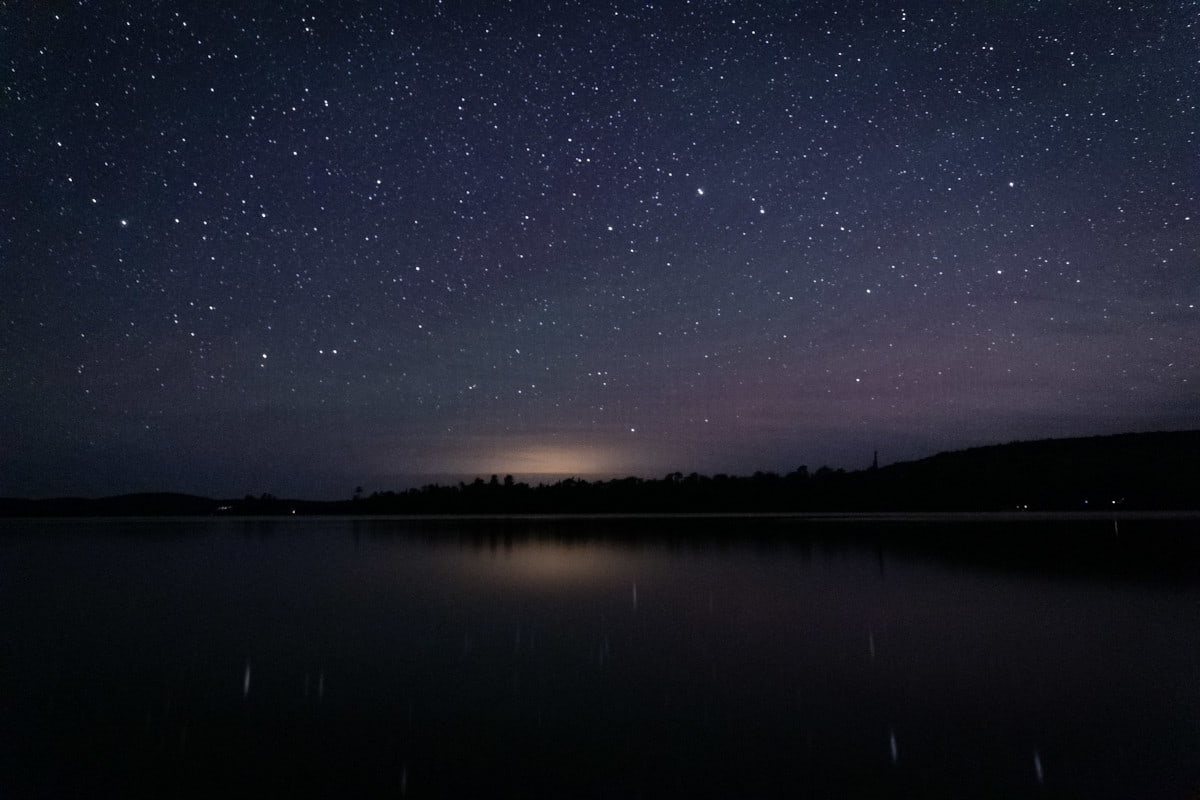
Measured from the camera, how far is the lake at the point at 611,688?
7094 mm

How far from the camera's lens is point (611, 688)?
403 inches

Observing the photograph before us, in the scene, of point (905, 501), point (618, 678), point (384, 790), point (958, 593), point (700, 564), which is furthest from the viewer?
point (905, 501)

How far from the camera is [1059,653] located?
40.1 ft

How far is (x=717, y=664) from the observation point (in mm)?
11641

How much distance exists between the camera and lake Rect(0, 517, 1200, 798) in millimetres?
7094

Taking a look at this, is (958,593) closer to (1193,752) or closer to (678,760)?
(1193,752)

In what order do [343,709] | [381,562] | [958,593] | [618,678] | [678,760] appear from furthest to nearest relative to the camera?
[381,562] → [958,593] → [618,678] → [343,709] → [678,760]

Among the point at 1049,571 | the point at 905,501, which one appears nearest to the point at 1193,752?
the point at 1049,571

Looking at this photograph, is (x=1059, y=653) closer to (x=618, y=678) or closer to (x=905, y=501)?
(x=618, y=678)

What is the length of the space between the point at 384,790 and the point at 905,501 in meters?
129

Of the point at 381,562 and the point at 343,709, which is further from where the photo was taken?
the point at 381,562

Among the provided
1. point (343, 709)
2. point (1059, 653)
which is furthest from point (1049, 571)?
point (343, 709)

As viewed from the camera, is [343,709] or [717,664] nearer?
[343,709]

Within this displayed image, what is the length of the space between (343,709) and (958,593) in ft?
46.7
